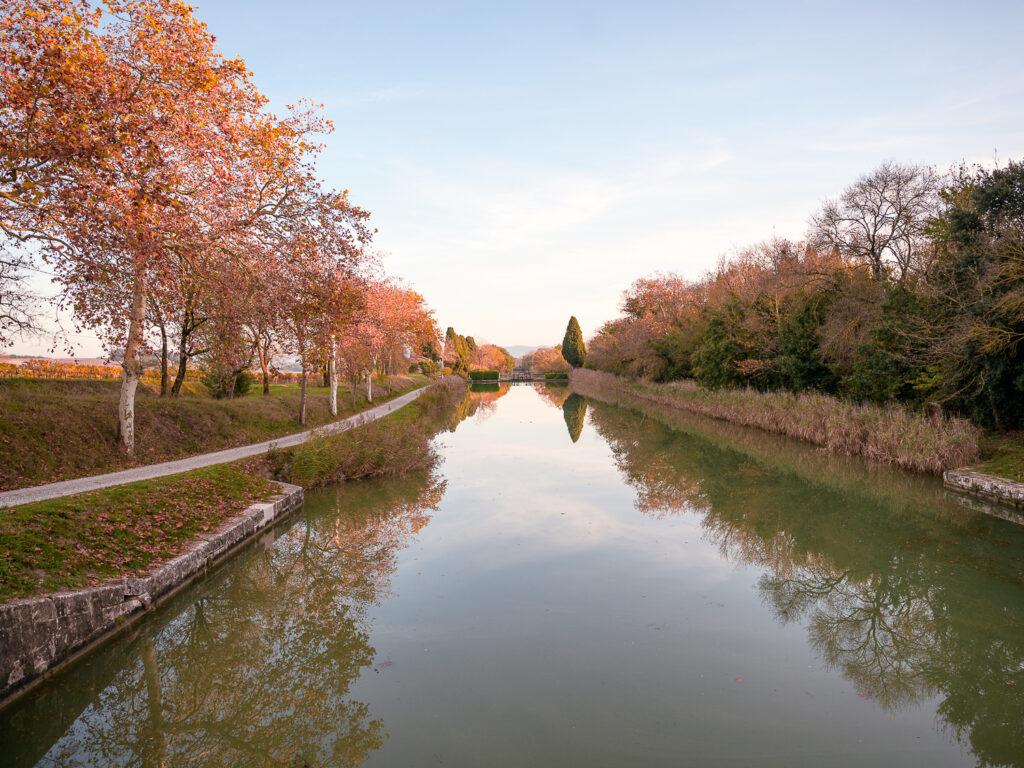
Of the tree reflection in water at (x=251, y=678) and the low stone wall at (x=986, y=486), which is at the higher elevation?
the low stone wall at (x=986, y=486)

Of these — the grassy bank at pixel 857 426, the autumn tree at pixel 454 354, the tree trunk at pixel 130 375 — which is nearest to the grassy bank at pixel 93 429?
the tree trunk at pixel 130 375

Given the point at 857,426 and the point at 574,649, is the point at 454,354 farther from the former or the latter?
the point at 574,649

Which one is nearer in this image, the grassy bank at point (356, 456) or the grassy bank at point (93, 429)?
the grassy bank at point (93, 429)

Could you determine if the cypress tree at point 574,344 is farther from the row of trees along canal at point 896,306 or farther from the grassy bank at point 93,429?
the grassy bank at point 93,429

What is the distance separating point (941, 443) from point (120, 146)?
56.3 ft

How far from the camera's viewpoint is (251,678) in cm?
509

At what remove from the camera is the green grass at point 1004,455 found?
39.9 ft

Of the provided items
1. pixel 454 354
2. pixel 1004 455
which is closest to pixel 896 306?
pixel 1004 455

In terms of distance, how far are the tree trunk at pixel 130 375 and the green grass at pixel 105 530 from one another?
2.99 meters

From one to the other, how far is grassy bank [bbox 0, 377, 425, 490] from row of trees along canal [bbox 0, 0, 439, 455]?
2.40 ft

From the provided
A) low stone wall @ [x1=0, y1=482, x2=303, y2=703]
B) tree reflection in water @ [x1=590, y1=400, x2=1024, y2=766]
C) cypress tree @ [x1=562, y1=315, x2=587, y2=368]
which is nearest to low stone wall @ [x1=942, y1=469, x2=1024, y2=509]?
tree reflection in water @ [x1=590, y1=400, x2=1024, y2=766]

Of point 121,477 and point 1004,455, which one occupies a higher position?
point 1004,455

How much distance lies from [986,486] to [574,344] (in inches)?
3007

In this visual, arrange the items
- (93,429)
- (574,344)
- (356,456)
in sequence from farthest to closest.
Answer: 1. (574,344)
2. (356,456)
3. (93,429)
